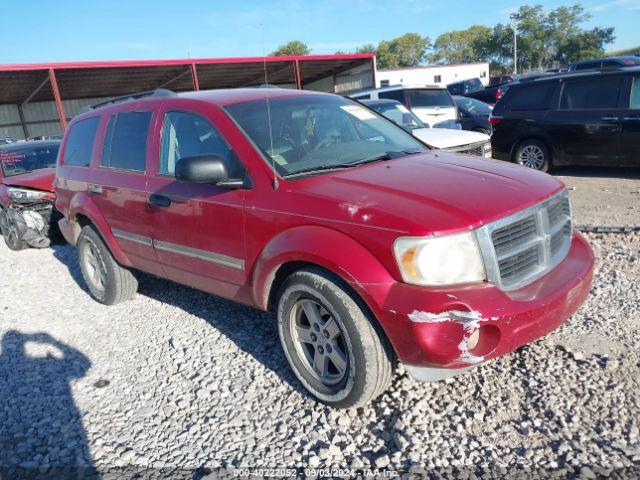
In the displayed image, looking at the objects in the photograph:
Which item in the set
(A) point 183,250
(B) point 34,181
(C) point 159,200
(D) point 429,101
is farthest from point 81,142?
(D) point 429,101

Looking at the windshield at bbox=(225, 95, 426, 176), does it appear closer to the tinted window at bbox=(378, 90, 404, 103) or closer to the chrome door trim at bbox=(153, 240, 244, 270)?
the chrome door trim at bbox=(153, 240, 244, 270)

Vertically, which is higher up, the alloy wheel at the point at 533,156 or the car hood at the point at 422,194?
the car hood at the point at 422,194

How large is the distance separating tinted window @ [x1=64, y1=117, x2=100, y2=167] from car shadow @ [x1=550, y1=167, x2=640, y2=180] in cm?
759

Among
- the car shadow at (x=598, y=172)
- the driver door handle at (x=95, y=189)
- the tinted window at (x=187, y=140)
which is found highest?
the tinted window at (x=187, y=140)

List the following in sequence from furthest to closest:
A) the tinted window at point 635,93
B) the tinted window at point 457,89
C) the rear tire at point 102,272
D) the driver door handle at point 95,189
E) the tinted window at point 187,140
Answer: the tinted window at point 457,89
the tinted window at point 635,93
the rear tire at point 102,272
the driver door handle at point 95,189
the tinted window at point 187,140

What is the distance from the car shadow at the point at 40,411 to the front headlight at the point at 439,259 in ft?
6.42

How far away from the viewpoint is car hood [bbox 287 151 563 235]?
8.24 ft

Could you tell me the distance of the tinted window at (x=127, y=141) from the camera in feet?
13.4

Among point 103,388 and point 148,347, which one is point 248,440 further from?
point 148,347

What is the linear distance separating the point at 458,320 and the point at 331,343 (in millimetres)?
802

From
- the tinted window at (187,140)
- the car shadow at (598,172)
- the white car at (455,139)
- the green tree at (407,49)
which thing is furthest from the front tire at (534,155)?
the green tree at (407,49)

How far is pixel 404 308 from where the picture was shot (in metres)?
2.45

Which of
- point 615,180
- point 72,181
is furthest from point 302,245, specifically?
point 615,180

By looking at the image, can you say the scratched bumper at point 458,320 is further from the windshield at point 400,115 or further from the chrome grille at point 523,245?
the windshield at point 400,115
